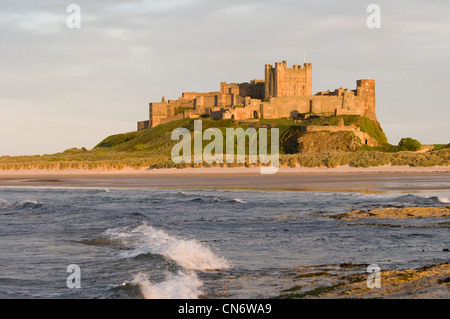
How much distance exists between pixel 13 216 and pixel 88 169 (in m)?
34.4

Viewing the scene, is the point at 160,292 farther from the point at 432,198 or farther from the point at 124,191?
the point at 124,191

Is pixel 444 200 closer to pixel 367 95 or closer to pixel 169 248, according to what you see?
pixel 169 248

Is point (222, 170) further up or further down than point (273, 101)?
further down

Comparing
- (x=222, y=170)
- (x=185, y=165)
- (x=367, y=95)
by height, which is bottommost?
(x=222, y=170)

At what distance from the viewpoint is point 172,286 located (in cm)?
911

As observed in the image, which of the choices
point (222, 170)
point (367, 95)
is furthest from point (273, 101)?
point (222, 170)

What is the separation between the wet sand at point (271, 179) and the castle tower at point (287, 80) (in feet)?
160

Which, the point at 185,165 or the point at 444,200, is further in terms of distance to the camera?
the point at 185,165

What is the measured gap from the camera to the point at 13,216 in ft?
68.3

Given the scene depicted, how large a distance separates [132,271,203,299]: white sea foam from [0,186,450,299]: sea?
0.05ft

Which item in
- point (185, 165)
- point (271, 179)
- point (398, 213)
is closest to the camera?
point (398, 213)

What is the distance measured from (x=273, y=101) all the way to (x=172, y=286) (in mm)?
80787

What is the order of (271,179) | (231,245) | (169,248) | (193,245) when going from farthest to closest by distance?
1. (271,179)
2. (231,245)
3. (193,245)
4. (169,248)

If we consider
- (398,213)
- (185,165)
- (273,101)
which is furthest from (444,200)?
(273,101)
